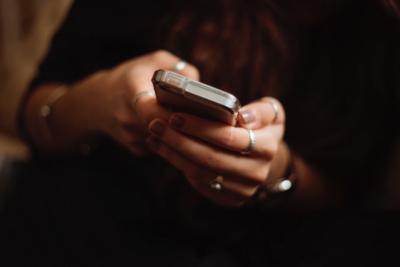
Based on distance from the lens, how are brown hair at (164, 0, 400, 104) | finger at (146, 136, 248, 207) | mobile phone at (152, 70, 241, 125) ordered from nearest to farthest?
1. mobile phone at (152, 70, 241, 125)
2. finger at (146, 136, 248, 207)
3. brown hair at (164, 0, 400, 104)

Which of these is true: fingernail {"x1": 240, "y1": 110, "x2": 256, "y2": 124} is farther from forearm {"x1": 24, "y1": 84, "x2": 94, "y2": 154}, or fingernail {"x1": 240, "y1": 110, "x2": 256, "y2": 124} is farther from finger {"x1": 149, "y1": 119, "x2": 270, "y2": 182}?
forearm {"x1": 24, "y1": 84, "x2": 94, "y2": 154}

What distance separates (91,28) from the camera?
67cm

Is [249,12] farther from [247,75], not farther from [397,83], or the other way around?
[397,83]

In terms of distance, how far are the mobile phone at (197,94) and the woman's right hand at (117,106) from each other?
7 centimetres

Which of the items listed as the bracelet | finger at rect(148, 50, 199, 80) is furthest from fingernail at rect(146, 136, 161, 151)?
the bracelet

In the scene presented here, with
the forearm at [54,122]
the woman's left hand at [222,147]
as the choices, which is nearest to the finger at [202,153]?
the woman's left hand at [222,147]

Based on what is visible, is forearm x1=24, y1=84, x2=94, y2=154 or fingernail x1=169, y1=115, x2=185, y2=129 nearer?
fingernail x1=169, y1=115, x2=185, y2=129

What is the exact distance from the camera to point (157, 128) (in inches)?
18.5

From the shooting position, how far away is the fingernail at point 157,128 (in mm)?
469

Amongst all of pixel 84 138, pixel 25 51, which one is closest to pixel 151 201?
pixel 84 138

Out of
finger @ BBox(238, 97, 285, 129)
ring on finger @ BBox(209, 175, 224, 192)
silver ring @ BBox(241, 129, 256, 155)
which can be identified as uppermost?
finger @ BBox(238, 97, 285, 129)

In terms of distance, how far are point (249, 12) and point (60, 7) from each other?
18.7 inches

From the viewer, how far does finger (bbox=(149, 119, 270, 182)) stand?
466 millimetres

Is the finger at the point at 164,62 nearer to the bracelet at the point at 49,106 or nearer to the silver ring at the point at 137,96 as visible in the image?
the silver ring at the point at 137,96
